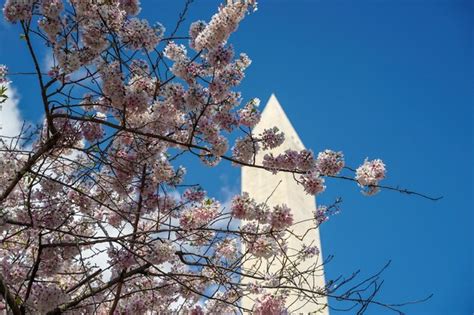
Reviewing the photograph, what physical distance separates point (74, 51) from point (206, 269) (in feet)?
7.03

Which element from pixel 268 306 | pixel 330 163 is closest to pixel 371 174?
pixel 330 163

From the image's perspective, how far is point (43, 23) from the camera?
3.38 meters

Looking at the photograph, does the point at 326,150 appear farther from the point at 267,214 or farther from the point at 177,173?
the point at 177,173

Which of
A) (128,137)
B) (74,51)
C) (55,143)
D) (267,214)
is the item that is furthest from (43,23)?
(267,214)

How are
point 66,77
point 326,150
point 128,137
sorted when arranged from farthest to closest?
point 128,137 → point 326,150 → point 66,77

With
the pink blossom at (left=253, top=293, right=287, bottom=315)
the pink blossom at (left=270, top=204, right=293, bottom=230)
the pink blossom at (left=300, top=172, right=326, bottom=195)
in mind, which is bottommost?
the pink blossom at (left=253, top=293, right=287, bottom=315)

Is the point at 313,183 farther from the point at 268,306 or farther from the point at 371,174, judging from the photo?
the point at 268,306

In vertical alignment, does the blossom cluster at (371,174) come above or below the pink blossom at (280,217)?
above

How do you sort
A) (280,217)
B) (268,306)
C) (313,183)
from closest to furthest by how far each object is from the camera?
(268,306) → (280,217) → (313,183)

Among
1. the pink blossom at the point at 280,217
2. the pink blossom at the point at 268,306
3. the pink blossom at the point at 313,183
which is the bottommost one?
the pink blossom at the point at 268,306

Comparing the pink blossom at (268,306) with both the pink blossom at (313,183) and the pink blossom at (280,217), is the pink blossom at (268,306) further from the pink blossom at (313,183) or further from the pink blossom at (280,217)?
the pink blossom at (313,183)

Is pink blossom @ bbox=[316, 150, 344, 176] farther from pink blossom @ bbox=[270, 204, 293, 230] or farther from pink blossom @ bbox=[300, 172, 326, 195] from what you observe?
pink blossom @ bbox=[270, 204, 293, 230]

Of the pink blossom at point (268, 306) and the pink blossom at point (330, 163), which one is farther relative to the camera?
the pink blossom at point (330, 163)

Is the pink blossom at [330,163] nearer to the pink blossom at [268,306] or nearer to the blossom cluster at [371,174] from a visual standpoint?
the blossom cluster at [371,174]
